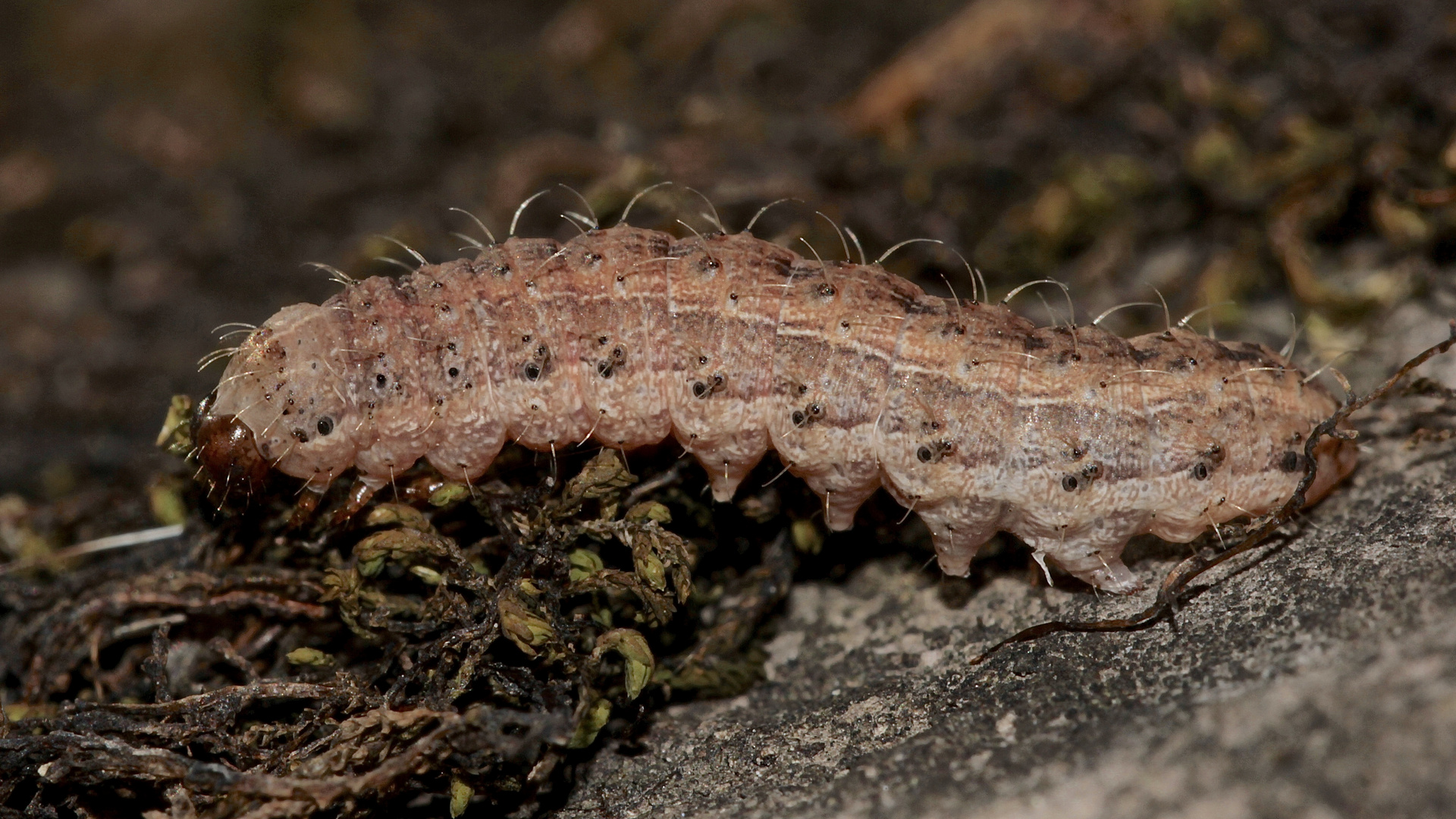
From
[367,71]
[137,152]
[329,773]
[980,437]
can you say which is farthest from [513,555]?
[137,152]

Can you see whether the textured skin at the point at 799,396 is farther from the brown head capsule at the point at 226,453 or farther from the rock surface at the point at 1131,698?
the rock surface at the point at 1131,698

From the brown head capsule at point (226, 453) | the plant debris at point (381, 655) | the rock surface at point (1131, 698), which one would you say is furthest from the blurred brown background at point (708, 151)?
the brown head capsule at point (226, 453)

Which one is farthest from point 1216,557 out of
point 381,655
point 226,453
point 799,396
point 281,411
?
point 226,453

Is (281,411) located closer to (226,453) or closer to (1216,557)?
(226,453)

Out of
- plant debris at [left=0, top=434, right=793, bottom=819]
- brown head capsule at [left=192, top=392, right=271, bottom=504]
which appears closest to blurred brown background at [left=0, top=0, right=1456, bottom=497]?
plant debris at [left=0, top=434, right=793, bottom=819]

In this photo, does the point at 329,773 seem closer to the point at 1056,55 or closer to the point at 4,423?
the point at 4,423
